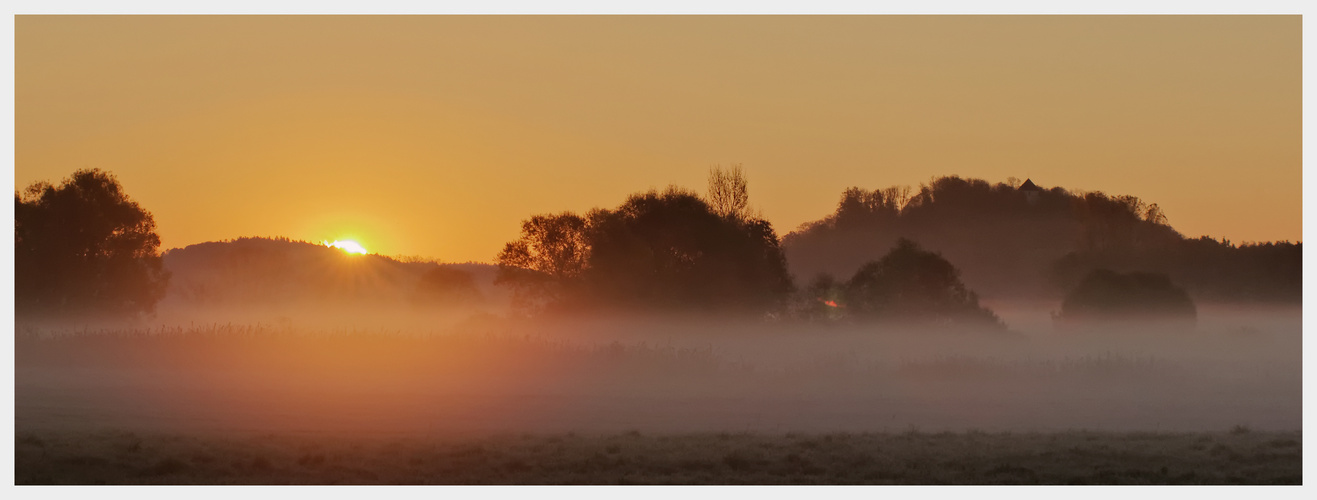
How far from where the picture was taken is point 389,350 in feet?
137

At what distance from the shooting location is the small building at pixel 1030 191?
95000mm

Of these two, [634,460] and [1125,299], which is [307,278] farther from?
[634,460]

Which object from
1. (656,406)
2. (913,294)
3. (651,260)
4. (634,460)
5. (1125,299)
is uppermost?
(651,260)

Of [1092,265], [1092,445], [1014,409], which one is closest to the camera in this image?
[1092,445]

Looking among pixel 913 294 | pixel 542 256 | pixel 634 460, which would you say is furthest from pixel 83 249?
pixel 634 460

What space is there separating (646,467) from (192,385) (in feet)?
56.2

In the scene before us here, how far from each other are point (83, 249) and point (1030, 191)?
65156 millimetres

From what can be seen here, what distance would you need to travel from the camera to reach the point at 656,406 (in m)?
33.2

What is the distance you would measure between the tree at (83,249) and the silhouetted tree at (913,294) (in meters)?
31.3

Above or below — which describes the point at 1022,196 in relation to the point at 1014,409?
above

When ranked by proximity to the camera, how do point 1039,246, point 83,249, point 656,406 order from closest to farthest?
point 656,406, point 83,249, point 1039,246

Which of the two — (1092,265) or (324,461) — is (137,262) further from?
(1092,265)

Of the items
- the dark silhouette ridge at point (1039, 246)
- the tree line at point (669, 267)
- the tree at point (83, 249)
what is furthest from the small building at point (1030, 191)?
the tree at point (83, 249)

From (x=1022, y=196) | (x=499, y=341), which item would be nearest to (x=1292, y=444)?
(x=499, y=341)
